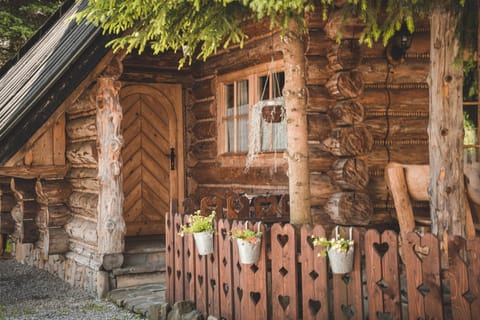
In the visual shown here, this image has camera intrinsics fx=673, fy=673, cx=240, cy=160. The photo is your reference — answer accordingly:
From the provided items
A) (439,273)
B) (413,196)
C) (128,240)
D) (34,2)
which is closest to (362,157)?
(413,196)

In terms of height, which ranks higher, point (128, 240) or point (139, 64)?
point (139, 64)

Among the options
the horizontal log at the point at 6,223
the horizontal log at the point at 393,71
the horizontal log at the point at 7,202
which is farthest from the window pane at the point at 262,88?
the horizontal log at the point at 6,223

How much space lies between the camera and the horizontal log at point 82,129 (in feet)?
31.5

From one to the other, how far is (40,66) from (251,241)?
5350 millimetres

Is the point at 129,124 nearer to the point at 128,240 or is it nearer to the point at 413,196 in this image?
the point at 128,240

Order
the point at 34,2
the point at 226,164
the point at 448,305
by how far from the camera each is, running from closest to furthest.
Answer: the point at 448,305, the point at 226,164, the point at 34,2

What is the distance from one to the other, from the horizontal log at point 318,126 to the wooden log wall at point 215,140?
3.14 ft

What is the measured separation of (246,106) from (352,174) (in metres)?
2.61

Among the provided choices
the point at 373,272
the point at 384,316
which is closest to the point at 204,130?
the point at 373,272

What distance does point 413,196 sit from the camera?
6543mm

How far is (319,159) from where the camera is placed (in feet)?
27.1

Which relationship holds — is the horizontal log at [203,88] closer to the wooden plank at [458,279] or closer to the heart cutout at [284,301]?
the heart cutout at [284,301]

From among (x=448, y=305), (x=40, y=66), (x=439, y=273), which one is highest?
(x=40, y=66)

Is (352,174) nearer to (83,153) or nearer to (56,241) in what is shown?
(83,153)
